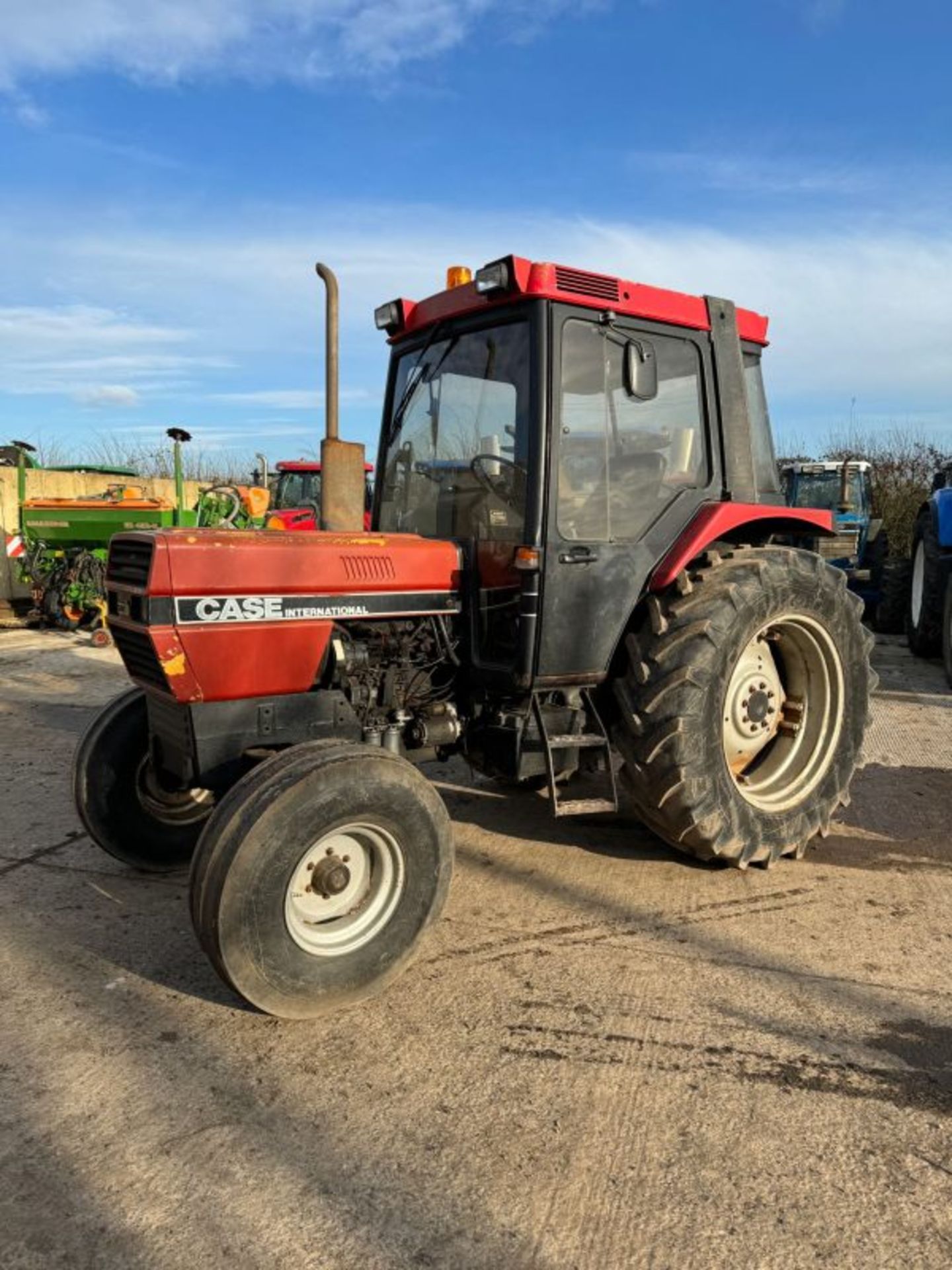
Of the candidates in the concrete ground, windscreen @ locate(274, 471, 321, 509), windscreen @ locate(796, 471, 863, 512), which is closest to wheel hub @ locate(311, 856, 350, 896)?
the concrete ground

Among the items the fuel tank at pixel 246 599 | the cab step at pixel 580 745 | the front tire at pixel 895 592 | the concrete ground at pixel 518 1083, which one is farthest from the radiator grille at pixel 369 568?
the front tire at pixel 895 592

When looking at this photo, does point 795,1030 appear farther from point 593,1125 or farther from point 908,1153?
point 593,1125

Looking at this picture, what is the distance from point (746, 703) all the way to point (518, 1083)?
206cm

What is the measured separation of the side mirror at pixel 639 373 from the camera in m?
3.40

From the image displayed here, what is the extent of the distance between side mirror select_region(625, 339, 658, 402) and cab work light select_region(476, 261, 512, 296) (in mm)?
504

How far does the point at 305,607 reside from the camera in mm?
3195

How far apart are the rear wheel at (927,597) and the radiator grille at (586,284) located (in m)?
6.35

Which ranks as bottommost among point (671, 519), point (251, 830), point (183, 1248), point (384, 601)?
point (183, 1248)

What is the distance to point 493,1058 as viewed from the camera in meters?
2.58

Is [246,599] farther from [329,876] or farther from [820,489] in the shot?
[820,489]

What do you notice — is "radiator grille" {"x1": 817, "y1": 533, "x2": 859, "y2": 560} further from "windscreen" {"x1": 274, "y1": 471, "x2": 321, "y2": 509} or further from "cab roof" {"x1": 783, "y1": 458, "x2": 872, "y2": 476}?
"windscreen" {"x1": 274, "y1": 471, "x2": 321, "y2": 509}

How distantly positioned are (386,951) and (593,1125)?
2.66ft

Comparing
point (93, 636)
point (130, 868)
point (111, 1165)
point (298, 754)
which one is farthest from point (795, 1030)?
point (93, 636)

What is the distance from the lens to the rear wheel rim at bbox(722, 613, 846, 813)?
401cm
